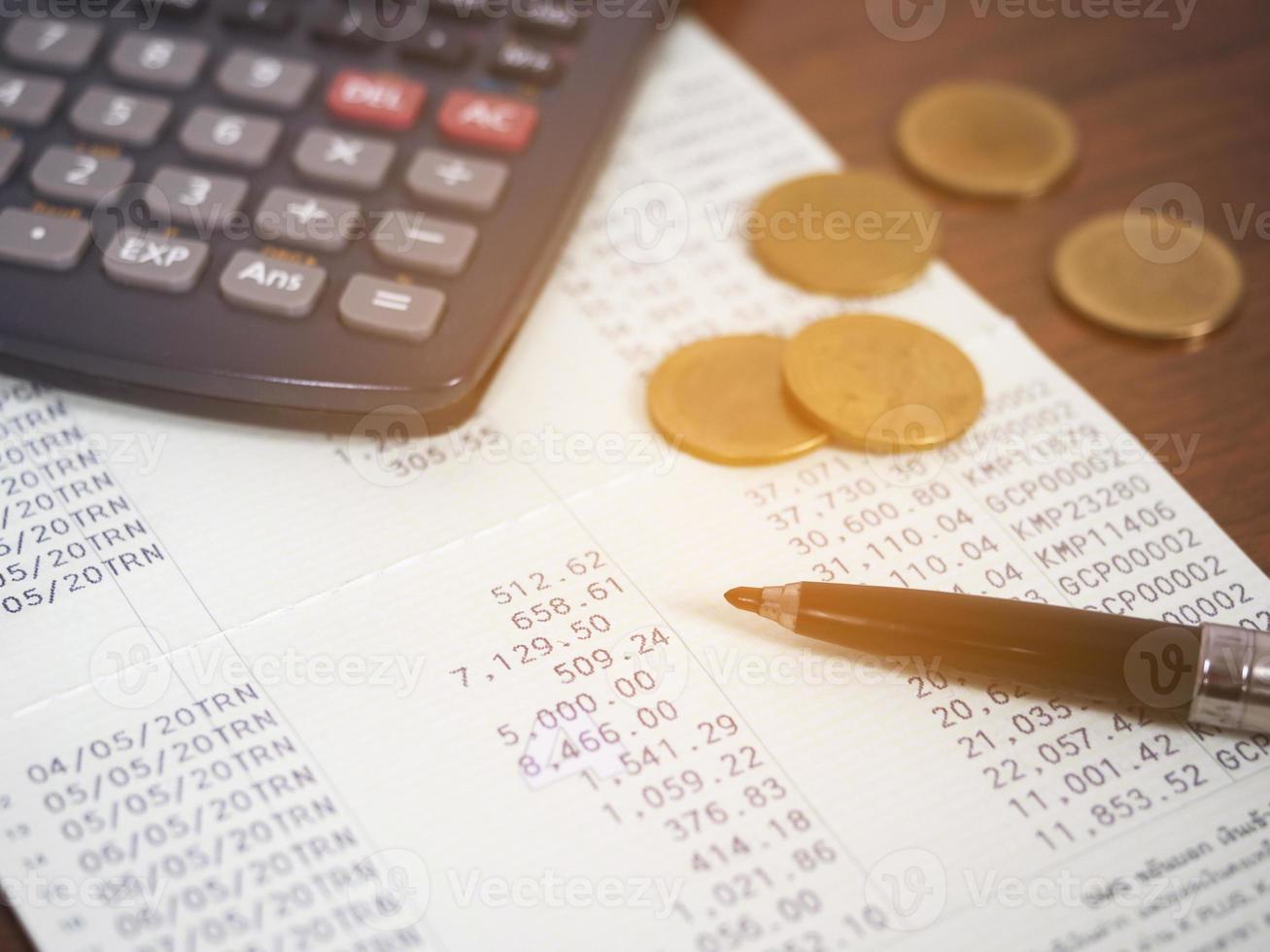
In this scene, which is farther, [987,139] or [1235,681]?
[987,139]

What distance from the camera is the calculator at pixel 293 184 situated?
1.30 feet

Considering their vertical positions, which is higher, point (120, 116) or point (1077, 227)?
point (1077, 227)

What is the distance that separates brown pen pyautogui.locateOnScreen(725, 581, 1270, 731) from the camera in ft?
1.10

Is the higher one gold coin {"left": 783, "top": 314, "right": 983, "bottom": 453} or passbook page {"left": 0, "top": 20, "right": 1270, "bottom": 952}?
gold coin {"left": 783, "top": 314, "right": 983, "bottom": 453}

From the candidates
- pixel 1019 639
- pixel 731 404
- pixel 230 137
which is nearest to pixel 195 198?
pixel 230 137

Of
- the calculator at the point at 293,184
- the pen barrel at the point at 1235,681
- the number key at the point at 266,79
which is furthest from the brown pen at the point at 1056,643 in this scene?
the number key at the point at 266,79

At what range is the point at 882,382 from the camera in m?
0.42

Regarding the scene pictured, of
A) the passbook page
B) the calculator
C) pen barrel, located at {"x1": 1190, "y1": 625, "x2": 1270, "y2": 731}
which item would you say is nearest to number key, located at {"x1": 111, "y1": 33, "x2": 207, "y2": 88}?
the calculator

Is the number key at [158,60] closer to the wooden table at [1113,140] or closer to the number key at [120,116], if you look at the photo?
the number key at [120,116]

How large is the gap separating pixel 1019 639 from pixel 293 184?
286 mm

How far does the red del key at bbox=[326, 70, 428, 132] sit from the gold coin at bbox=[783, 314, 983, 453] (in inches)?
6.5

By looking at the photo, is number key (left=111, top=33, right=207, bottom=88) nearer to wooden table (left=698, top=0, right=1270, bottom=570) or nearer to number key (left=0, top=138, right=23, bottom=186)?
number key (left=0, top=138, right=23, bottom=186)

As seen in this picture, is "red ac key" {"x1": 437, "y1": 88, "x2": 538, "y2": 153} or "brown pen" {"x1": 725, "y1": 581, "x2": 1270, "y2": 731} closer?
"brown pen" {"x1": 725, "y1": 581, "x2": 1270, "y2": 731}

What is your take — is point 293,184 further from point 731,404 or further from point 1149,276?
point 1149,276
